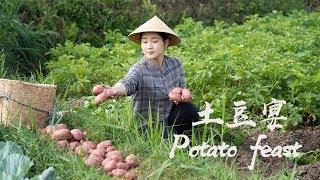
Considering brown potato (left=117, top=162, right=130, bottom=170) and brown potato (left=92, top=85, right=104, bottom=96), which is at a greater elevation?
brown potato (left=92, top=85, right=104, bottom=96)

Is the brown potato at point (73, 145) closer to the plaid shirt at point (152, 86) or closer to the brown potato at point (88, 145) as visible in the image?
the brown potato at point (88, 145)

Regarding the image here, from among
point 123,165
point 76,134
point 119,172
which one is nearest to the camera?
point 119,172

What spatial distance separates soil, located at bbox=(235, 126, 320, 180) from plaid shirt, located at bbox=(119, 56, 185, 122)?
702 mm

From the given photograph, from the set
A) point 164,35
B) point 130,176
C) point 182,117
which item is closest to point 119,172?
point 130,176

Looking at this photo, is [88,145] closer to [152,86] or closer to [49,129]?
[49,129]

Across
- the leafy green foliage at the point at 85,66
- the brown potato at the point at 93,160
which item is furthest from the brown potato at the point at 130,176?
the leafy green foliage at the point at 85,66

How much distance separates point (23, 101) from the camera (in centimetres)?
534

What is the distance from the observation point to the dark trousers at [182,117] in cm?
549

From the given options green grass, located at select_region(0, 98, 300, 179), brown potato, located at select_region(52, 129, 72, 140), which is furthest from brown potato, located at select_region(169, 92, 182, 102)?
brown potato, located at select_region(52, 129, 72, 140)

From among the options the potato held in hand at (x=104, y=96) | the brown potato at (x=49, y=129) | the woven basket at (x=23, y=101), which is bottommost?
the brown potato at (x=49, y=129)

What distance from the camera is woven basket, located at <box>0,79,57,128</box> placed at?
529 cm

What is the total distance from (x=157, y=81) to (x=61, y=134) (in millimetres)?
930

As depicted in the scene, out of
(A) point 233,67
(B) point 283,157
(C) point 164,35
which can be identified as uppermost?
(C) point 164,35

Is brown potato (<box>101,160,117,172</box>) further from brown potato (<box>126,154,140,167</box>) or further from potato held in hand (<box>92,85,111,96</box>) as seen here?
potato held in hand (<box>92,85,111,96</box>)
